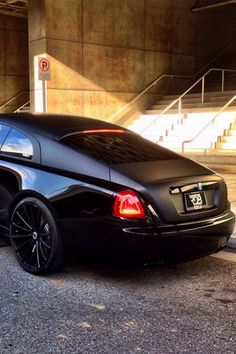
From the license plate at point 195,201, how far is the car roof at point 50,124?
1.33m

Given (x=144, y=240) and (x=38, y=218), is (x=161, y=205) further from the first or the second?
(x=38, y=218)

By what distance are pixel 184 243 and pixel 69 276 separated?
1146mm

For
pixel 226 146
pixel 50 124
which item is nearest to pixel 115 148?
pixel 50 124

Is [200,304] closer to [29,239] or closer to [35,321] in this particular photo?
[35,321]

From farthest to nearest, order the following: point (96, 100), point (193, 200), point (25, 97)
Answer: point (25, 97) → point (96, 100) → point (193, 200)

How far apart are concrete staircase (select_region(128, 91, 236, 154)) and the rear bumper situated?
338 inches

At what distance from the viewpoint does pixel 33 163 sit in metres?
4.82

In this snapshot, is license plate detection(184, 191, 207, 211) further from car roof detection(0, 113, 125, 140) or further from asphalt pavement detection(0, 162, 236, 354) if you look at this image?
car roof detection(0, 113, 125, 140)

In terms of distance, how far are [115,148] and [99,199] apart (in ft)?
2.53

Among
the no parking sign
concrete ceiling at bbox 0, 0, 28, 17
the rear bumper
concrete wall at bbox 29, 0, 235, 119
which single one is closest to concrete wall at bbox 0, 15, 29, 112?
concrete ceiling at bbox 0, 0, 28, 17

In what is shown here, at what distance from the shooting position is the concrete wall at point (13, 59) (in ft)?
74.0

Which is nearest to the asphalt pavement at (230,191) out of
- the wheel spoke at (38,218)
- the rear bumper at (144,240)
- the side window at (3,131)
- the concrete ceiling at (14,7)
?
the rear bumper at (144,240)

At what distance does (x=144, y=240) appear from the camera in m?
4.06

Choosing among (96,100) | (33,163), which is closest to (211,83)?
(96,100)
